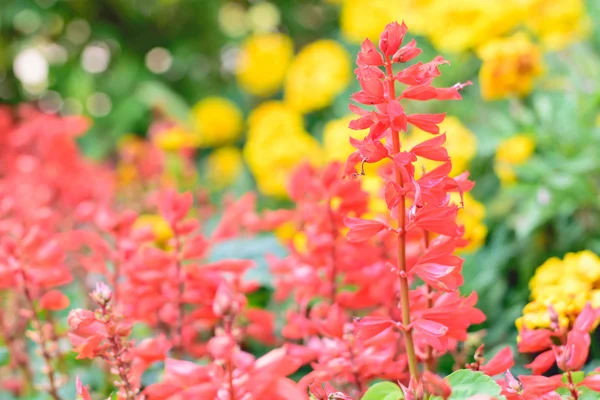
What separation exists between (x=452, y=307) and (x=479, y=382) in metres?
0.06

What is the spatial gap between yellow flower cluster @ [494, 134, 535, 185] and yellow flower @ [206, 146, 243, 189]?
0.86 meters

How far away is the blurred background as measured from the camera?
1084 millimetres

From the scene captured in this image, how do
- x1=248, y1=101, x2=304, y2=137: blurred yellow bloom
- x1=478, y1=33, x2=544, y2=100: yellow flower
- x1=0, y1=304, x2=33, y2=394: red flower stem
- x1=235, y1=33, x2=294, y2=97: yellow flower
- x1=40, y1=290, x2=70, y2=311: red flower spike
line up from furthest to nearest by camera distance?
x1=235, y1=33, x2=294, y2=97: yellow flower
x1=248, y1=101, x2=304, y2=137: blurred yellow bloom
x1=478, y1=33, x2=544, y2=100: yellow flower
x1=0, y1=304, x2=33, y2=394: red flower stem
x1=40, y1=290, x2=70, y2=311: red flower spike

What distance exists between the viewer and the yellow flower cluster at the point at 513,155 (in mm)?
1103

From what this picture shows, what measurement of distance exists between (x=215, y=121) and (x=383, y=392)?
5.37 feet

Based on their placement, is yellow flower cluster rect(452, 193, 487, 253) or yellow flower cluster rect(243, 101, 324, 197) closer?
yellow flower cluster rect(452, 193, 487, 253)

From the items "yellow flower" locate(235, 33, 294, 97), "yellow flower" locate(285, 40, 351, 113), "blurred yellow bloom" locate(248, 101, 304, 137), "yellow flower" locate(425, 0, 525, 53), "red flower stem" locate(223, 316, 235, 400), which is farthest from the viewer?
"yellow flower" locate(235, 33, 294, 97)

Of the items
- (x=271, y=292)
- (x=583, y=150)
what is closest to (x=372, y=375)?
(x=271, y=292)

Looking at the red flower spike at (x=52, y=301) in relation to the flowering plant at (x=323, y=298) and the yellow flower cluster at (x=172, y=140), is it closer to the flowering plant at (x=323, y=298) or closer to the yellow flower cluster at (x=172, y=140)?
the flowering plant at (x=323, y=298)

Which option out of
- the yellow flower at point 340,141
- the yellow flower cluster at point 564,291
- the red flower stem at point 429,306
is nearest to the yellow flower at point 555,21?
the yellow flower at point 340,141

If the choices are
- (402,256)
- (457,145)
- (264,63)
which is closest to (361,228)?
(402,256)

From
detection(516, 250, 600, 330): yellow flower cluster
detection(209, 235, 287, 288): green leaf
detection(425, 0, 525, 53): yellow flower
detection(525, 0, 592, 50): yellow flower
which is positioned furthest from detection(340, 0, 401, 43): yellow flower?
detection(516, 250, 600, 330): yellow flower cluster

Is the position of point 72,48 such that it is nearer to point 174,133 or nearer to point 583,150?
point 174,133

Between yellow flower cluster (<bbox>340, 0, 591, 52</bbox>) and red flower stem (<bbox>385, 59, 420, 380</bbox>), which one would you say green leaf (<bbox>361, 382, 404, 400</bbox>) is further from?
yellow flower cluster (<bbox>340, 0, 591, 52</bbox>)
